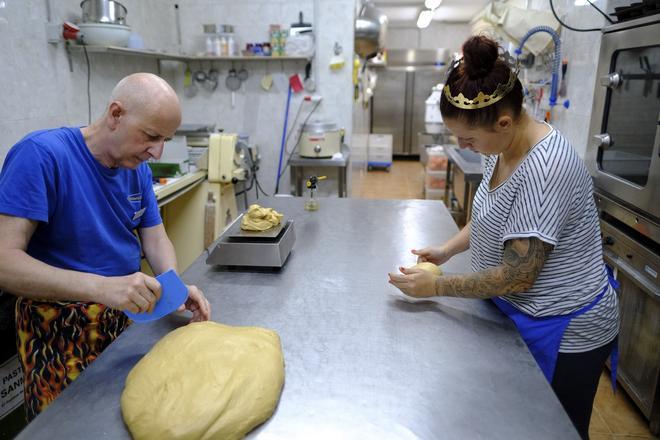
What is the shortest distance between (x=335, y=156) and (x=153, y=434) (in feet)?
11.1

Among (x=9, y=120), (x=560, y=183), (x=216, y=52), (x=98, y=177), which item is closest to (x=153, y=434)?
(x=98, y=177)

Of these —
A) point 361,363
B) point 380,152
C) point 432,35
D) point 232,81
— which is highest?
point 432,35

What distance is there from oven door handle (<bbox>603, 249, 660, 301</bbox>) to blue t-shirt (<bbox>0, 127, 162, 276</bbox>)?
6.76ft

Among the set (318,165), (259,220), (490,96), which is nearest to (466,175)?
(318,165)

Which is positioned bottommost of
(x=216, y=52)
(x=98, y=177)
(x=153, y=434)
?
(x=153, y=434)

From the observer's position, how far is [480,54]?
3.70 ft

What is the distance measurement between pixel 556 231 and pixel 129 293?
3.35ft

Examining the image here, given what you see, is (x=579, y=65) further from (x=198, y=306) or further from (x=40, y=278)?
(x=40, y=278)

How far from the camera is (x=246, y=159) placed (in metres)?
3.87

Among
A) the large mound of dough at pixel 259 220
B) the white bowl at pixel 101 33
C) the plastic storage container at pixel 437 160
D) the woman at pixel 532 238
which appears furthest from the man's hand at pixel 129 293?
the plastic storage container at pixel 437 160

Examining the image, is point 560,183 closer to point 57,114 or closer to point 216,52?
point 57,114

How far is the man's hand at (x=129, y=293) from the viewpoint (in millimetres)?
1084

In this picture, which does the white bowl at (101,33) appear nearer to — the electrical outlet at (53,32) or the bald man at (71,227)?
the electrical outlet at (53,32)

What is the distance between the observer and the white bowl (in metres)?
2.75
